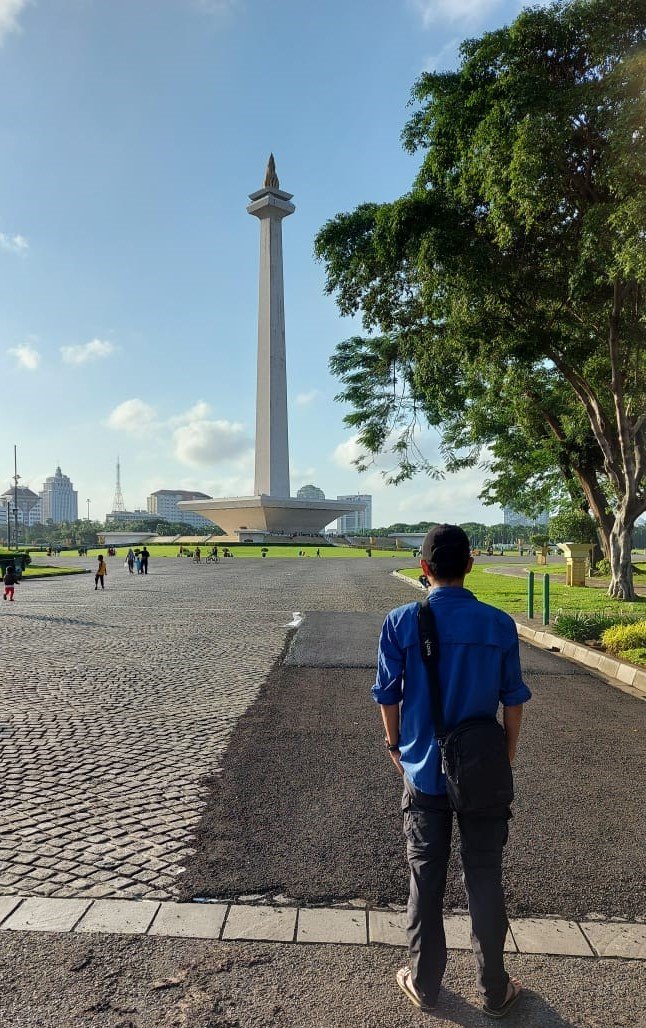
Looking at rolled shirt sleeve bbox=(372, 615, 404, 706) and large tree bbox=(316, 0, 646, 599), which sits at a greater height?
large tree bbox=(316, 0, 646, 599)

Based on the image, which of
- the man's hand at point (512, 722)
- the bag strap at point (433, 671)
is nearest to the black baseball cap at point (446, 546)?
the bag strap at point (433, 671)

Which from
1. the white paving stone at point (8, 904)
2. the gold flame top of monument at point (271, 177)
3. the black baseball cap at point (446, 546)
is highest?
the gold flame top of monument at point (271, 177)

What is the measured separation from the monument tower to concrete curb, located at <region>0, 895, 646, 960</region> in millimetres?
78428

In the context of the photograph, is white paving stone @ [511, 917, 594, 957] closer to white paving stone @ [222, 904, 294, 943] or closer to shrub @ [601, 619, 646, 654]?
white paving stone @ [222, 904, 294, 943]

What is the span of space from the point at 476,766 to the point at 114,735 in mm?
4502

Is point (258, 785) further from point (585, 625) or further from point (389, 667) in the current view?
point (585, 625)

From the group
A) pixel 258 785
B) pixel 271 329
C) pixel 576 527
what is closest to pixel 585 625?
pixel 258 785

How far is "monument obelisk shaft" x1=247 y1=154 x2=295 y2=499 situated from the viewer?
80125mm

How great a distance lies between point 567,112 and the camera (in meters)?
13.0

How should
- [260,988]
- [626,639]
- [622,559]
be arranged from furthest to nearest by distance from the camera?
[622,559], [626,639], [260,988]

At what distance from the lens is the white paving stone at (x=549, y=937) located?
3.05 metres

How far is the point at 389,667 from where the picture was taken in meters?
2.89

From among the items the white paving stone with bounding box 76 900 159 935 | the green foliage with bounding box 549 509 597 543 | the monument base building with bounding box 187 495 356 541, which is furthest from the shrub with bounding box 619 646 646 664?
the monument base building with bounding box 187 495 356 541

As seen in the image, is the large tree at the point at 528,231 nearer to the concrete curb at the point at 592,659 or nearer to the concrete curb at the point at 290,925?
the concrete curb at the point at 592,659
